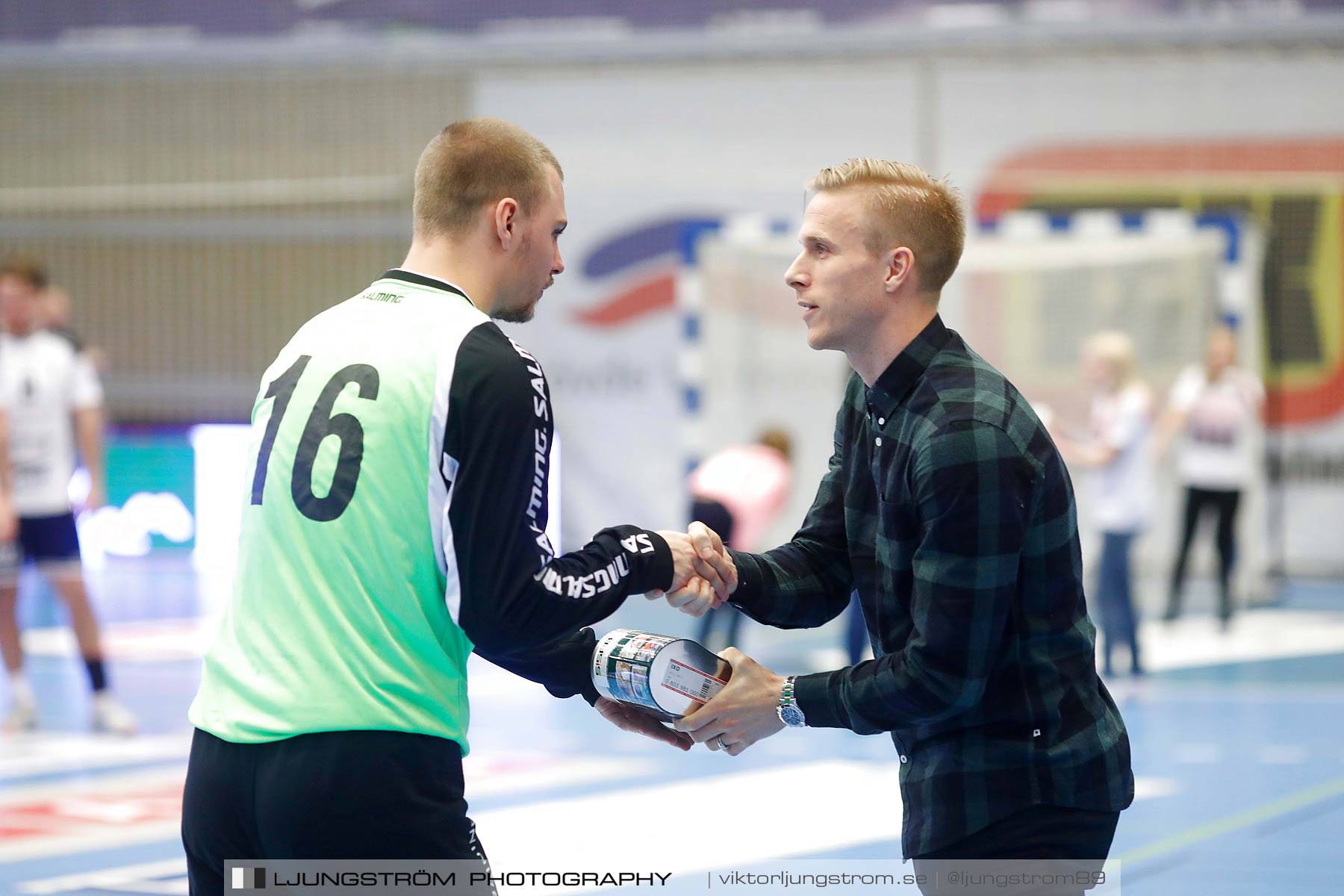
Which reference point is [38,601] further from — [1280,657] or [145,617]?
[1280,657]

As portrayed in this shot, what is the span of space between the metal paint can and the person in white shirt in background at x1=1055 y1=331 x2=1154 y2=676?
602 centimetres

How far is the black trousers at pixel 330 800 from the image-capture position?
7.31 ft

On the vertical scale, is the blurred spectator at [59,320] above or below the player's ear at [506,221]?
below

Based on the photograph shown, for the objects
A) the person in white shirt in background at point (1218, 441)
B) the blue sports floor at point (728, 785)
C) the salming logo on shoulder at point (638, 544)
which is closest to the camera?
the salming logo on shoulder at point (638, 544)

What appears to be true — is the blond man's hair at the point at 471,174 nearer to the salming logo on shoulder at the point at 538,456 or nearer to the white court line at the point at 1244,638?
the salming logo on shoulder at the point at 538,456

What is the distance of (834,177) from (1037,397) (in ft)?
31.8

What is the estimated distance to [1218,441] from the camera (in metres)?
10.6

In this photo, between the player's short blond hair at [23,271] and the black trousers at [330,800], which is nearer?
the black trousers at [330,800]

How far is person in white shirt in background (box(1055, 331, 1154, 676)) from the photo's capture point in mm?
8523

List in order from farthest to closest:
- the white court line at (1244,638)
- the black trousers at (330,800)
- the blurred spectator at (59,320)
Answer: the white court line at (1244,638) → the blurred spectator at (59,320) → the black trousers at (330,800)

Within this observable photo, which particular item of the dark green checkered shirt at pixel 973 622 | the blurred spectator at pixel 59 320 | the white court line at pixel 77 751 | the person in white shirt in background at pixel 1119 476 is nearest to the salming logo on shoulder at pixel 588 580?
the dark green checkered shirt at pixel 973 622

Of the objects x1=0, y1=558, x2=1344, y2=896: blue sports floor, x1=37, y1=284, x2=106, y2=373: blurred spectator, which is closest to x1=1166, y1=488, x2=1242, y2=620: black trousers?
x1=0, y1=558, x2=1344, y2=896: blue sports floor

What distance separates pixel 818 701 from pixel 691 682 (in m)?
0.36

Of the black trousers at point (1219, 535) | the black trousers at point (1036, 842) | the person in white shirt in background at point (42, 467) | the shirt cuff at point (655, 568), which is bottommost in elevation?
the black trousers at point (1219, 535)
